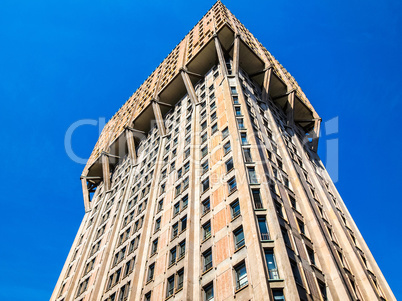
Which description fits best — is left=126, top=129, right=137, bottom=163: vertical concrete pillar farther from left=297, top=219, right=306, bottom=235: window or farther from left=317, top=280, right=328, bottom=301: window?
left=317, top=280, right=328, bottom=301: window

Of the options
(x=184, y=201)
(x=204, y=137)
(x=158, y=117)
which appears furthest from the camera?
(x=158, y=117)

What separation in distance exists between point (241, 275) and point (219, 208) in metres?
6.44

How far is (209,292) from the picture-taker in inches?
840

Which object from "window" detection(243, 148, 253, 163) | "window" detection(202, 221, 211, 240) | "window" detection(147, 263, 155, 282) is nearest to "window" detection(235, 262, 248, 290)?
"window" detection(202, 221, 211, 240)

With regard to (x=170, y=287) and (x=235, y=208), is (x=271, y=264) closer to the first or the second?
(x=235, y=208)

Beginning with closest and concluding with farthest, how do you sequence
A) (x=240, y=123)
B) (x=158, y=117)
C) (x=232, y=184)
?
(x=232, y=184), (x=240, y=123), (x=158, y=117)

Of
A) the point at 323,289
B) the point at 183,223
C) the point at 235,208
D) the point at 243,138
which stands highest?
the point at 243,138

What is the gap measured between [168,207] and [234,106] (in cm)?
1250

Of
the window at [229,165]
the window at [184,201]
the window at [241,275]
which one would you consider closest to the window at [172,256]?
the window at [184,201]

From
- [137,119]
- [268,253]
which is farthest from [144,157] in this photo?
[268,253]

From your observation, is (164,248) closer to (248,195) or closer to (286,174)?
(248,195)

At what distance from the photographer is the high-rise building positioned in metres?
21.4

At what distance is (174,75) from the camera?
173ft

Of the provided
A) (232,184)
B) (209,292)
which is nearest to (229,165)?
(232,184)
